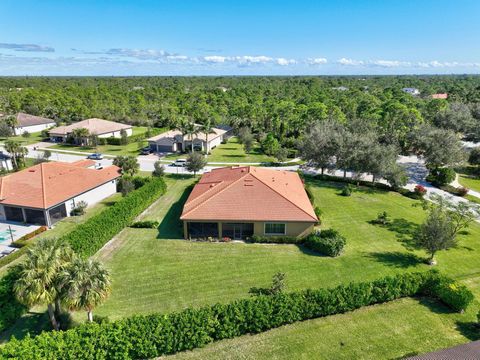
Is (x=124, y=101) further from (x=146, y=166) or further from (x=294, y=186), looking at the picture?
(x=294, y=186)

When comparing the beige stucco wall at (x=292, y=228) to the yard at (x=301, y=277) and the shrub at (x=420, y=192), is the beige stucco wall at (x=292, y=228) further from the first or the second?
the shrub at (x=420, y=192)

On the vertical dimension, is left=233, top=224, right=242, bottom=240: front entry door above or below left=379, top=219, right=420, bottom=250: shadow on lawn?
above

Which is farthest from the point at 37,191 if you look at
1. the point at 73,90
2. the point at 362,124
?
the point at 73,90

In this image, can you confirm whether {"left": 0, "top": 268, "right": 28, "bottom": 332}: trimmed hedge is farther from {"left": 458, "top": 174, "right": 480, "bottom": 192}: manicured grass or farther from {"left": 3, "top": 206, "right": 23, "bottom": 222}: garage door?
{"left": 458, "top": 174, "right": 480, "bottom": 192}: manicured grass

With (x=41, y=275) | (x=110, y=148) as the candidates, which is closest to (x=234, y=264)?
(x=41, y=275)

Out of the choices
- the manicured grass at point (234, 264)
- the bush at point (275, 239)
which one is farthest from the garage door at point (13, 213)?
the bush at point (275, 239)

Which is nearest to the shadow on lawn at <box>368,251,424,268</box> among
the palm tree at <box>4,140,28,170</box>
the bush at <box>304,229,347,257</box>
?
the bush at <box>304,229,347,257</box>
